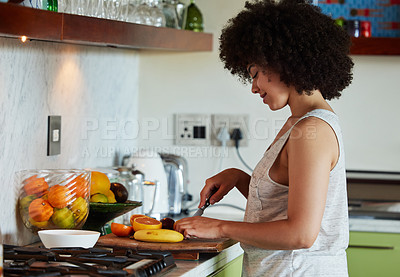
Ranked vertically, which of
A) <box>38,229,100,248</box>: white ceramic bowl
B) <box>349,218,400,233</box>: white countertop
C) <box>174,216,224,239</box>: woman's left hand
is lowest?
<box>349,218,400,233</box>: white countertop

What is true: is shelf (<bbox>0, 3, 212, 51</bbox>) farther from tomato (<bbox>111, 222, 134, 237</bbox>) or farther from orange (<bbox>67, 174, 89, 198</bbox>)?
tomato (<bbox>111, 222, 134, 237</bbox>)

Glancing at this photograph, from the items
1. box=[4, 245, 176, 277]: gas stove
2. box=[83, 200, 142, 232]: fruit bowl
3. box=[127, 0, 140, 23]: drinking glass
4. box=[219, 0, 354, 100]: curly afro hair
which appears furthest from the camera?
box=[127, 0, 140, 23]: drinking glass

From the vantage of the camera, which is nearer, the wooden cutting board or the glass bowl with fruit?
the wooden cutting board

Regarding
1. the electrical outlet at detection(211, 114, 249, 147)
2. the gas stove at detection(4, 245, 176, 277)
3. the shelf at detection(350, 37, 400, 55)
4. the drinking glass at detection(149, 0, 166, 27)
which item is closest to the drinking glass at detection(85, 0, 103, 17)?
the drinking glass at detection(149, 0, 166, 27)

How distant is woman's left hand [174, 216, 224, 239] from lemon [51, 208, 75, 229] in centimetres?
32

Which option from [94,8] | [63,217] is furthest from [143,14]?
[63,217]

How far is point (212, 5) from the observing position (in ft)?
8.79

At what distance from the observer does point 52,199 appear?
170 centimetres

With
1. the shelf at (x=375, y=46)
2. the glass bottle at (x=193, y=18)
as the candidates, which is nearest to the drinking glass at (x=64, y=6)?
the glass bottle at (x=193, y=18)

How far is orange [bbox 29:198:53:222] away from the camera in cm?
168

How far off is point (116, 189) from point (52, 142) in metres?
0.27

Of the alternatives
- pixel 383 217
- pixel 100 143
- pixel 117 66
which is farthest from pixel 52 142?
pixel 383 217

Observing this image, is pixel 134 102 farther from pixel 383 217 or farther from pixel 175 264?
pixel 175 264

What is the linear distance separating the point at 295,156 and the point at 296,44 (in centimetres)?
27
